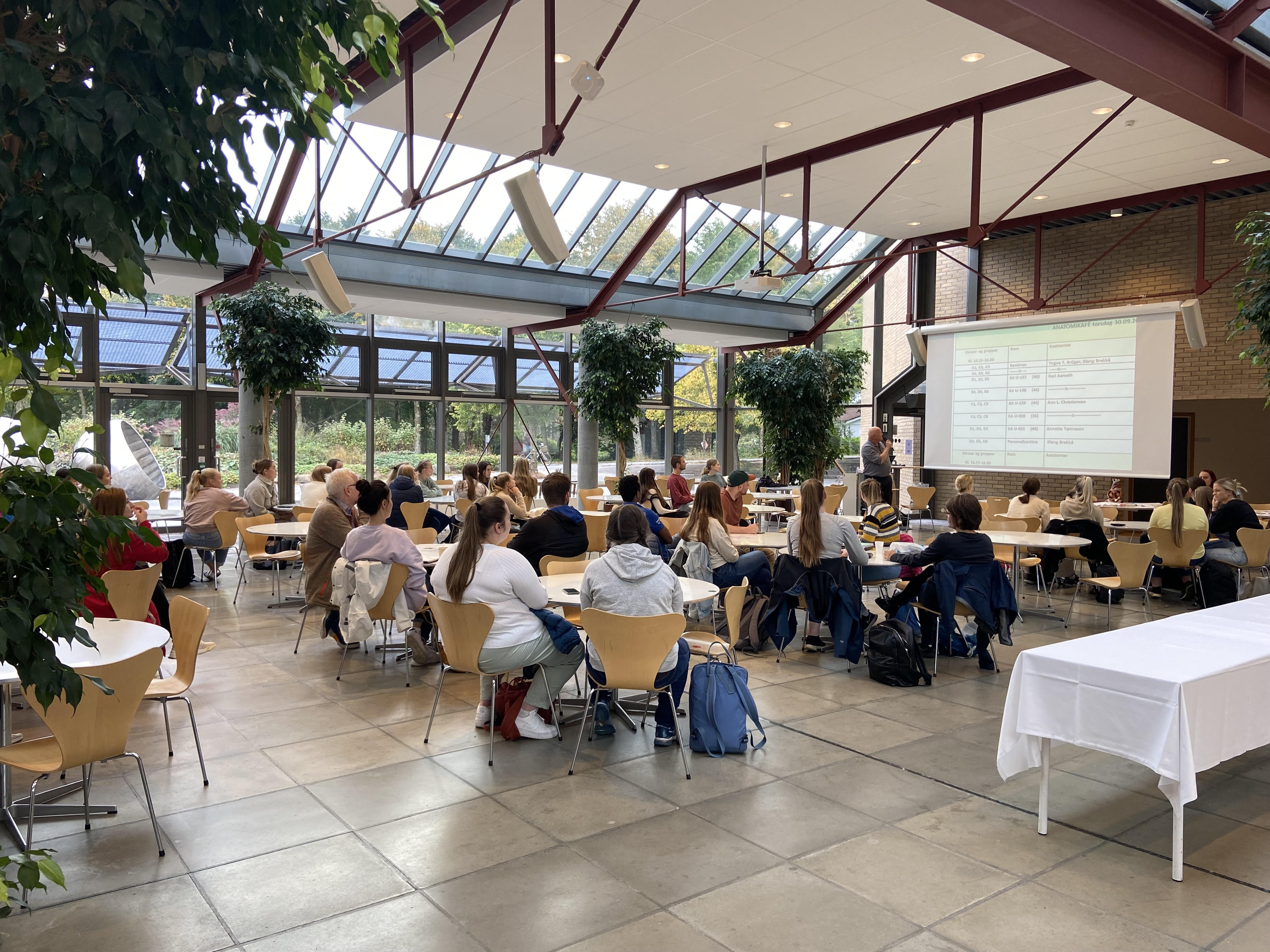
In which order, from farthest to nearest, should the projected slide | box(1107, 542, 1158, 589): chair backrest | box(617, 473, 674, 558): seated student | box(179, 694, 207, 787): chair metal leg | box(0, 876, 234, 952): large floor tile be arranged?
1. the projected slide
2. box(1107, 542, 1158, 589): chair backrest
3. box(617, 473, 674, 558): seated student
4. box(179, 694, 207, 787): chair metal leg
5. box(0, 876, 234, 952): large floor tile

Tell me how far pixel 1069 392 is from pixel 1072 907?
8.45 m

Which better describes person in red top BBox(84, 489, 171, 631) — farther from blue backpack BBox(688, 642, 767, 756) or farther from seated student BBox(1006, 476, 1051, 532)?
seated student BBox(1006, 476, 1051, 532)

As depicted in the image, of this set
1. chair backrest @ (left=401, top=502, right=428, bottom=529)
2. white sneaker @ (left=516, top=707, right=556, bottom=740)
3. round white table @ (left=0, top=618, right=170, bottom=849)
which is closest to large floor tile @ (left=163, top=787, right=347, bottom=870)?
round white table @ (left=0, top=618, right=170, bottom=849)

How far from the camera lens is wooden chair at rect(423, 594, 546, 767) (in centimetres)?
429

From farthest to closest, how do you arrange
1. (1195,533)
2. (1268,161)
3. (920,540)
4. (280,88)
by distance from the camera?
(920,540) → (1268,161) → (1195,533) → (280,88)

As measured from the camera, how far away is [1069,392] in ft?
34.0

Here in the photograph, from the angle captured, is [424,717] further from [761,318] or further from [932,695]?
[761,318]

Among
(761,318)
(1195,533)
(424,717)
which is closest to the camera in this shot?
(424,717)

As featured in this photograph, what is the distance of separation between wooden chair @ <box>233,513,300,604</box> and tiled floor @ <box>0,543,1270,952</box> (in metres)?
2.77

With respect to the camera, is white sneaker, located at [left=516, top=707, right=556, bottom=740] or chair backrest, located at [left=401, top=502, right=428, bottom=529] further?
chair backrest, located at [left=401, top=502, right=428, bottom=529]

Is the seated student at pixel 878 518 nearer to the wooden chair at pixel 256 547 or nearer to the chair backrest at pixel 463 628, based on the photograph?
the chair backrest at pixel 463 628

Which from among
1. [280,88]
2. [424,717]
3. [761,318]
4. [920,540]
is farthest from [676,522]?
[761,318]

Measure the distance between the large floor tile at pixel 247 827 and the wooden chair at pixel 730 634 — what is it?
199cm

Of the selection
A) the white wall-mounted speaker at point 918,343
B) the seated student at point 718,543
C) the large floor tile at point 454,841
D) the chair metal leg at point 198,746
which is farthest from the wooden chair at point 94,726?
the white wall-mounted speaker at point 918,343
